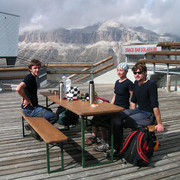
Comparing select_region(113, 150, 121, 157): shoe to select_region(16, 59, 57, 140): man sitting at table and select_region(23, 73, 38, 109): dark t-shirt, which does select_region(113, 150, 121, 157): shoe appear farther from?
select_region(23, 73, 38, 109): dark t-shirt

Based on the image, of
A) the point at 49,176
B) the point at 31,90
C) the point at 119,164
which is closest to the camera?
the point at 49,176

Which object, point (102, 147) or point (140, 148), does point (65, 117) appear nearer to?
point (102, 147)

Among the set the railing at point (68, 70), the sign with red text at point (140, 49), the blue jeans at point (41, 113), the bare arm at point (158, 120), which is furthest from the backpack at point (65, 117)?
the sign with red text at point (140, 49)

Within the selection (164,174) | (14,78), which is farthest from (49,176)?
(14,78)

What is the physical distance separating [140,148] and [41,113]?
191 cm

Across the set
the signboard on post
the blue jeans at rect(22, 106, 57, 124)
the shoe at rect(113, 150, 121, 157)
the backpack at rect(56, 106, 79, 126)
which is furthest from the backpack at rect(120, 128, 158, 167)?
the signboard on post

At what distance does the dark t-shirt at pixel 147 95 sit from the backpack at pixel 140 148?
399 millimetres

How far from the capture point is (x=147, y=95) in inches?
151

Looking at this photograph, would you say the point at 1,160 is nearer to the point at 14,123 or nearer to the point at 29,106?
the point at 29,106

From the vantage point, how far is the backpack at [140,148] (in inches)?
136

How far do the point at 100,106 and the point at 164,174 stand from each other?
4.15 ft

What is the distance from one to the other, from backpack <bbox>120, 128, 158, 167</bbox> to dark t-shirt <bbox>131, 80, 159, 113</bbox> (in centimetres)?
40

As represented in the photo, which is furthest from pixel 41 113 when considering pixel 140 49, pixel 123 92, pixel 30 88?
pixel 140 49

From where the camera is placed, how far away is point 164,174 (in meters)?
3.30
